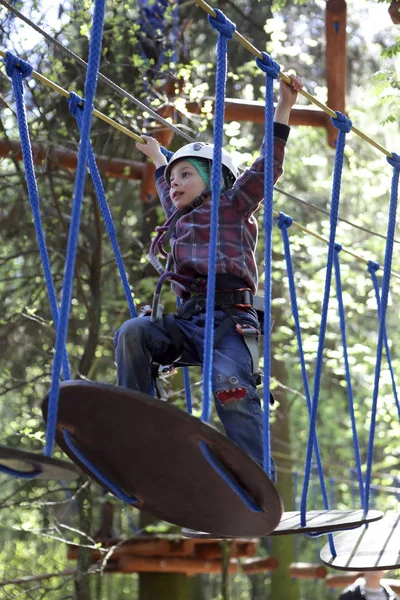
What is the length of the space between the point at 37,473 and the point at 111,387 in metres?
0.29

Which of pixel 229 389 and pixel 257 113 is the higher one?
pixel 257 113

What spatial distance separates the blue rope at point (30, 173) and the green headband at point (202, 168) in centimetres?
60

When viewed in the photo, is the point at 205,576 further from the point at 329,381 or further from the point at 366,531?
the point at 366,531

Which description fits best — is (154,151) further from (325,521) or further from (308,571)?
(308,571)

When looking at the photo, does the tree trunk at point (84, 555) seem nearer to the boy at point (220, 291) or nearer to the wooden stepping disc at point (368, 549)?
the wooden stepping disc at point (368, 549)

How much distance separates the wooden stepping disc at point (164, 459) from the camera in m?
2.26

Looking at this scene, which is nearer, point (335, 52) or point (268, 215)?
point (268, 215)

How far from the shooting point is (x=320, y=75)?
10445mm

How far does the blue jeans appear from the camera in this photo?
9.17 feet

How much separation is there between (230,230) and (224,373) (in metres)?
0.55

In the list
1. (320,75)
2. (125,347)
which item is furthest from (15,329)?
(125,347)

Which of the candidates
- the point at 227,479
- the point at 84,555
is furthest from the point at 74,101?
the point at 84,555

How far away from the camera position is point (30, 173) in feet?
9.37

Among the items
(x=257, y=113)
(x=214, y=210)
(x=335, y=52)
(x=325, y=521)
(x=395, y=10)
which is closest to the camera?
(x=214, y=210)
